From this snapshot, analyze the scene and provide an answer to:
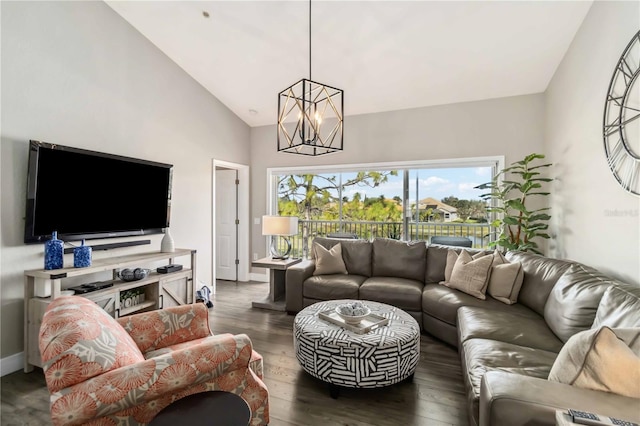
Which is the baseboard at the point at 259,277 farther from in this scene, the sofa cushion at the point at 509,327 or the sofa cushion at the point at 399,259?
the sofa cushion at the point at 509,327

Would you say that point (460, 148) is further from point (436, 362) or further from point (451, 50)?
point (436, 362)

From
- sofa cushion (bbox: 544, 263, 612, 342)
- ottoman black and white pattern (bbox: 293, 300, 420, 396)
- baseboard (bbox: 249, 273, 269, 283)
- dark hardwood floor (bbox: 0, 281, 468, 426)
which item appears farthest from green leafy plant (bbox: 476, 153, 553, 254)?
baseboard (bbox: 249, 273, 269, 283)

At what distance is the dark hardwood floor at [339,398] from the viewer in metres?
1.90

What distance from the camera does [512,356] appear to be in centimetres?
177

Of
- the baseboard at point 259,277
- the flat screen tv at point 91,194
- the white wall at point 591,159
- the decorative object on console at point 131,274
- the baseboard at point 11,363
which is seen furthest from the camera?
the baseboard at point 259,277

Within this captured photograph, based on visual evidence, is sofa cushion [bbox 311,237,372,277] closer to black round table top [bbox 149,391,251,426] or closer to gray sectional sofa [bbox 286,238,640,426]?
gray sectional sofa [bbox 286,238,640,426]

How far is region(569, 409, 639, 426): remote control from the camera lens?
0.94m

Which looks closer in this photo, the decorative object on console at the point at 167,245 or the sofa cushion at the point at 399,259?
the decorative object on console at the point at 167,245

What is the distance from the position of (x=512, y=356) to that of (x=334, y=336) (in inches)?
42.7

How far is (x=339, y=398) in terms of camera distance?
6.89ft

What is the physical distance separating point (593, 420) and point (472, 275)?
214cm

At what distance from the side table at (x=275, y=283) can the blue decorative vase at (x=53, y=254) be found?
6.40 feet

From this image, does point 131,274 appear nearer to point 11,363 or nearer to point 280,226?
point 11,363

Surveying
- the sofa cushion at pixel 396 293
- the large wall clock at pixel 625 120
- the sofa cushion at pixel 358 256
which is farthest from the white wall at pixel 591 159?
the sofa cushion at pixel 358 256
